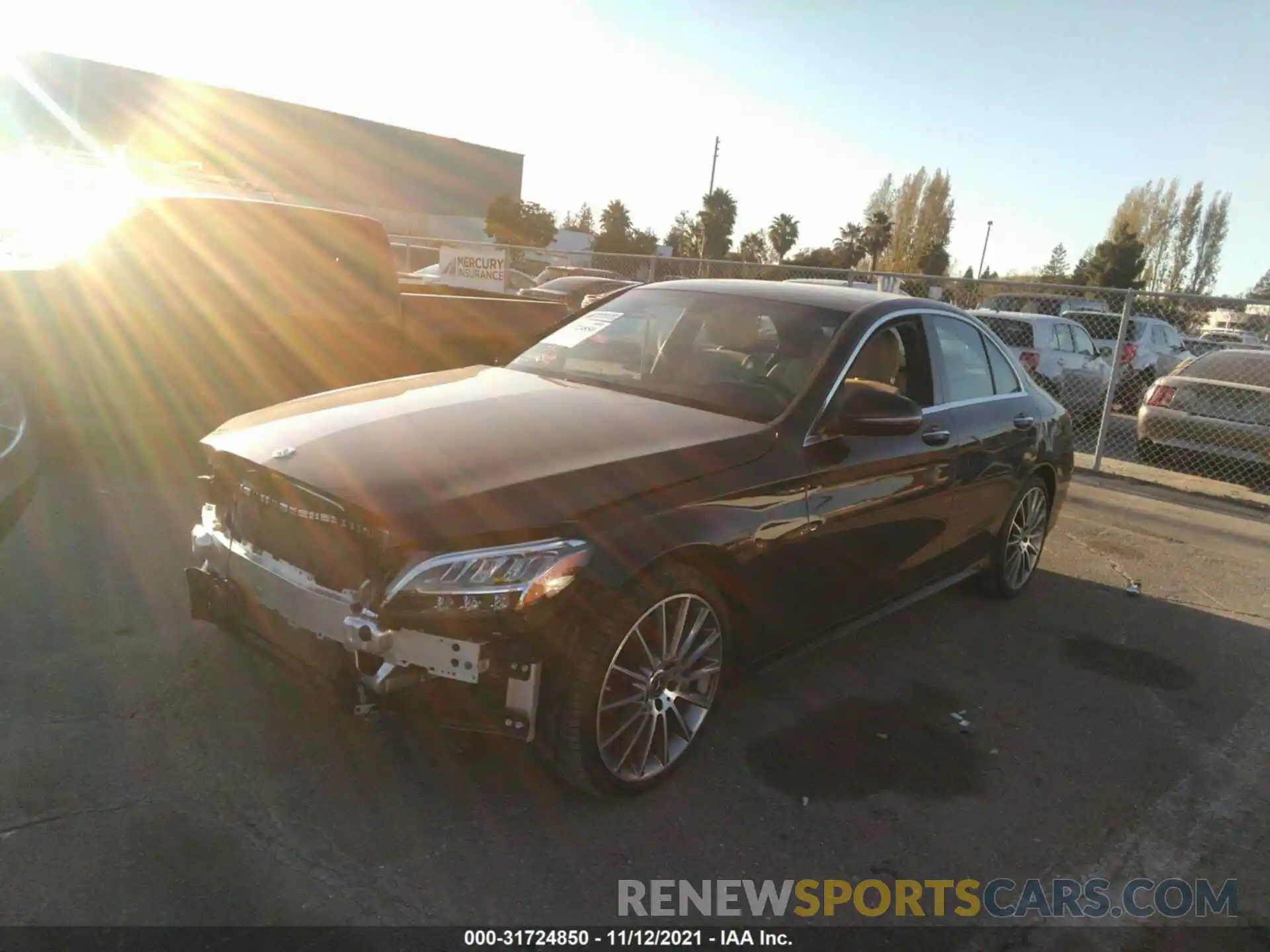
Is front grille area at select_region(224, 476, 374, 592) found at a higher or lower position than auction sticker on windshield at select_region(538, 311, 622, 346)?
lower

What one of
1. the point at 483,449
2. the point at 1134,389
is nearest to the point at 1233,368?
Result: the point at 1134,389

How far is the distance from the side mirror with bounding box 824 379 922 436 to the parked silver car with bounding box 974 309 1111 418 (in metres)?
9.46

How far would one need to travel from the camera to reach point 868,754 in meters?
3.50

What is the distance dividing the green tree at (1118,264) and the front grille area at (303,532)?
48942 millimetres

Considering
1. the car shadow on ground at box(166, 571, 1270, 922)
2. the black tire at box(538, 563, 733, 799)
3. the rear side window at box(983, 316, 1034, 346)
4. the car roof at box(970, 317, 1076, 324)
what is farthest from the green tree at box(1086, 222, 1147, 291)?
the black tire at box(538, 563, 733, 799)

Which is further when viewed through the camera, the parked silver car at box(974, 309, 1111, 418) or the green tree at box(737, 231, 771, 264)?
the green tree at box(737, 231, 771, 264)

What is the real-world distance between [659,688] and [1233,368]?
9.33 meters

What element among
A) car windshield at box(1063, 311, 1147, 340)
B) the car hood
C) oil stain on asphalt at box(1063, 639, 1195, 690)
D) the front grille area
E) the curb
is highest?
car windshield at box(1063, 311, 1147, 340)

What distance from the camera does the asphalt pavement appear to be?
2541 mm

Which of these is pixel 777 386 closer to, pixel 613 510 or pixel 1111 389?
pixel 613 510

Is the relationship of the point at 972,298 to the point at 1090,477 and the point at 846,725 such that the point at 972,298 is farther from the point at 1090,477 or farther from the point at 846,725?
the point at 846,725

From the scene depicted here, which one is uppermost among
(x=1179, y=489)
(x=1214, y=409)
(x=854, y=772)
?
(x=1214, y=409)

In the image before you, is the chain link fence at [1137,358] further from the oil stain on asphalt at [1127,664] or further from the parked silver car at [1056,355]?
the oil stain on asphalt at [1127,664]

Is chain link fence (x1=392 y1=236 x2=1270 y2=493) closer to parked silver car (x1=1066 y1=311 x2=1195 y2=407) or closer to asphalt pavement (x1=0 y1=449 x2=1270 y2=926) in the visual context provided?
parked silver car (x1=1066 y1=311 x2=1195 y2=407)
